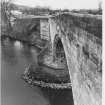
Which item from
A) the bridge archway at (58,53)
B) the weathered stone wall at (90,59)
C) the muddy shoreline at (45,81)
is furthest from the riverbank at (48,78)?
the weathered stone wall at (90,59)

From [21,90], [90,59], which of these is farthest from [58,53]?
[90,59]

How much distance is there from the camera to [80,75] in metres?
2.80

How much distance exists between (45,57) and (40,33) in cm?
336

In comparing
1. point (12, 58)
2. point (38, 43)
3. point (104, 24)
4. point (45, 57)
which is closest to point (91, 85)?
point (104, 24)

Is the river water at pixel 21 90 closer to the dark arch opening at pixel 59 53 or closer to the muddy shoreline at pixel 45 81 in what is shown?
the muddy shoreline at pixel 45 81

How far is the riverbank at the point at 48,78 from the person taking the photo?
6.52 m

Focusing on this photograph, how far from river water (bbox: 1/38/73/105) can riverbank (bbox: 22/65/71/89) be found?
0.16 metres

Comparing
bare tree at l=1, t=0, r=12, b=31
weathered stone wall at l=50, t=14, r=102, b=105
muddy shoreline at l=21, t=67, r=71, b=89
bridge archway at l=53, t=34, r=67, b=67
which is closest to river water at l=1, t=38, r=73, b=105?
muddy shoreline at l=21, t=67, r=71, b=89

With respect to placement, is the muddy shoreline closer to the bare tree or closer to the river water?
the river water

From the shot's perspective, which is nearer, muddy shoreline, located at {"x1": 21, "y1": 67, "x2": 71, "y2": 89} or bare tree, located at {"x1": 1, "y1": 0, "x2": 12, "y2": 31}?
muddy shoreline, located at {"x1": 21, "y1": 67, "x2": 71, "y2": 89}

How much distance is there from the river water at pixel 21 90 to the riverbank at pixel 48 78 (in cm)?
16

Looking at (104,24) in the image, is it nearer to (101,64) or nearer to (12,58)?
(101,64)

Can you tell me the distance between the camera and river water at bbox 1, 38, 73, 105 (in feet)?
19.0

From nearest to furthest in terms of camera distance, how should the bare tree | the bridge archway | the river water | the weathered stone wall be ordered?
1. the weathered stone wall
2. the river water
3. the bridge archway
4. the bare tree
